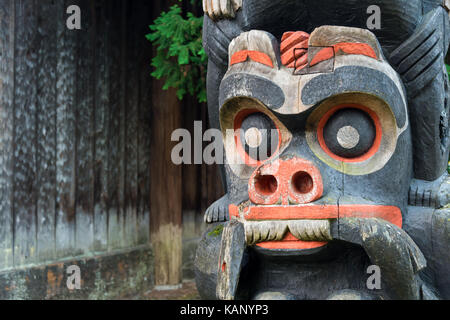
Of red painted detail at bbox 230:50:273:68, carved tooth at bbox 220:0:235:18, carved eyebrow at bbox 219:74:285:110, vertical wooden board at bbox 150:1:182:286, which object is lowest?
vertical wooden board at bbox 150:1:182:286

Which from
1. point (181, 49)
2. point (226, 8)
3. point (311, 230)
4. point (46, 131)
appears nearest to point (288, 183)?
point (311, 230)

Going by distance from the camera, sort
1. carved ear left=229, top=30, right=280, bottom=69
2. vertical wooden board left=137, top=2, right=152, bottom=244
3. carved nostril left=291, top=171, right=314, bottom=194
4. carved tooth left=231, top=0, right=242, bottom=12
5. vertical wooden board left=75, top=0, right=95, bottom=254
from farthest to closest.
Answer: vertical wooden board left=137, top=2, right=152, bottom=244
vertical wooden board left=75, top=0, right=95, bottom=254
carved tooth left=231, top=0, right=242, bottom=12
carved ear left=229, top=30, right=280, bottom=69
carved nostril left=291, top=171, right=314, bottom=194

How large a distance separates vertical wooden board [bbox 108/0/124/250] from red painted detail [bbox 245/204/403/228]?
3.17m

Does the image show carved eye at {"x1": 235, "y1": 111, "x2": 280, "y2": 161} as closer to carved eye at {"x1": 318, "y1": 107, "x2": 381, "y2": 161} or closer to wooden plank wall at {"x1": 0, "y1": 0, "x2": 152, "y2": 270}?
carved eye at {"x1": 318, "y1": 107, "x2": 381, "y2": 161}

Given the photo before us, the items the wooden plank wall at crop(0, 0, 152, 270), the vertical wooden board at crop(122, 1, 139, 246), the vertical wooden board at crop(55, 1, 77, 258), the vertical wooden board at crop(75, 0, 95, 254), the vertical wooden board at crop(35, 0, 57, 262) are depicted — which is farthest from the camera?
the vertical wooden board at crop(122, 1, 139, 246)

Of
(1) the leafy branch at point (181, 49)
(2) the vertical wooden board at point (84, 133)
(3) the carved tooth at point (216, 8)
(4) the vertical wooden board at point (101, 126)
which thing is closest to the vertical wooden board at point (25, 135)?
(2) the vertical wooden board at point (84, 133)

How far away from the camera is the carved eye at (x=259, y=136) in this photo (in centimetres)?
219

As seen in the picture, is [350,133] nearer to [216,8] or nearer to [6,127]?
[216,8]

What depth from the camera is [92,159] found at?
4684 millimetres

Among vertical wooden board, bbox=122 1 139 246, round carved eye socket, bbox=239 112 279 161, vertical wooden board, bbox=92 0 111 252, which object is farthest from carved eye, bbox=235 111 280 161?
vertical wooden board, bbox=122 1 139 246

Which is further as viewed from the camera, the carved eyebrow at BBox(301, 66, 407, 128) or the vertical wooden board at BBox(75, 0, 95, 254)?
the vertical wooden board at BBox(75, 0, 95, 254)

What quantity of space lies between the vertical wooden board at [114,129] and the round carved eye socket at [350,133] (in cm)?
325

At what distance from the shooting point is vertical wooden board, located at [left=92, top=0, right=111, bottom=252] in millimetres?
4730

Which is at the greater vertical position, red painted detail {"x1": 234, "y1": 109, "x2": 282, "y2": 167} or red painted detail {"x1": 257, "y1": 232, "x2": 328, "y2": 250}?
red painted detail {"x1": 234, "y1": 109, "x2": 282, "y2": 167}
